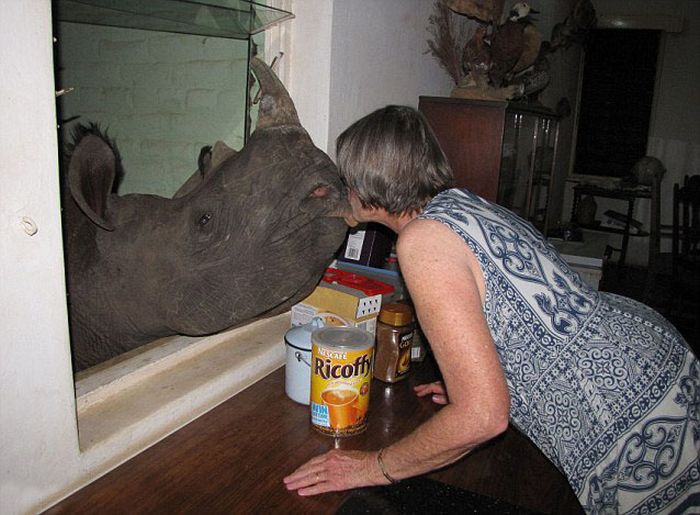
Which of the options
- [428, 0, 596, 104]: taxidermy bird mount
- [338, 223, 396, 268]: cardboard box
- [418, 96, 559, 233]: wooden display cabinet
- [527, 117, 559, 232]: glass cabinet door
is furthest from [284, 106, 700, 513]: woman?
[527, 117, 559, 232]: glass cabinet door

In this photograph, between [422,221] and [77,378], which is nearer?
[422,221]

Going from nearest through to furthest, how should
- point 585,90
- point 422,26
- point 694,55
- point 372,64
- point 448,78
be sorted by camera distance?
1. point 372,64
2. point 422,26
3. point 448,78
4. point 694,55
5. point 585,90

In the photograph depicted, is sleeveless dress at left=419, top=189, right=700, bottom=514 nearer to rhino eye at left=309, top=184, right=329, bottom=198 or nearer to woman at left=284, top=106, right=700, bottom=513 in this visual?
woman at left=284, top=106, right=700, bottom=513

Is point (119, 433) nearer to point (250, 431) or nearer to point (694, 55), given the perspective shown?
point (250, 431)

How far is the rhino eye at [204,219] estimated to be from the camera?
4.50 feet

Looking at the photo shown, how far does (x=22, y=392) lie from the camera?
929 millimetres

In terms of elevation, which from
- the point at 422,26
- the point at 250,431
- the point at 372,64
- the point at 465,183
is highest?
the point at 422,26

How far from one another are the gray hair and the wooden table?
513 mm

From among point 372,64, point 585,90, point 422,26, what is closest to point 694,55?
point 585,90

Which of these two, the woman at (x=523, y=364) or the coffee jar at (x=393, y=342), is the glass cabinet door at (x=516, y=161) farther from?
the woman at (x=523, y=364)

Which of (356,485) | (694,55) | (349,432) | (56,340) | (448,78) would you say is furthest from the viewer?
(694,55)

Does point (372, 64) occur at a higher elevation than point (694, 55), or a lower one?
lower

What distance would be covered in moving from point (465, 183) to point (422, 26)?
27.2 inches

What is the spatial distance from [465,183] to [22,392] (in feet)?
6.77
